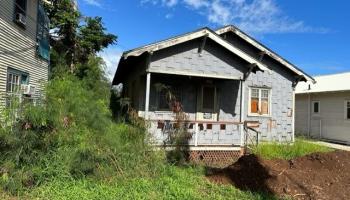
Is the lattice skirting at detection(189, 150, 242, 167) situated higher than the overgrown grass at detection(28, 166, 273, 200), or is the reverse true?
the lattice skirting at detection(189, 150, 242, 167)

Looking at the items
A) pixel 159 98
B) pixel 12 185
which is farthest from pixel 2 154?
pixel 159 98

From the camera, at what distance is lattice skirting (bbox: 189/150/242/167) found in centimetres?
1300

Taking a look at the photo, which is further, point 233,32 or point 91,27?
point 91,27

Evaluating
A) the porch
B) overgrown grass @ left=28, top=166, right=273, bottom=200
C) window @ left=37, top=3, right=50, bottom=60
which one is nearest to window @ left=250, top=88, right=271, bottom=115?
the porch

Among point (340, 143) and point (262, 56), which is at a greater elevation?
point (262, 56)

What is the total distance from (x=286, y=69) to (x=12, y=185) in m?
14.7

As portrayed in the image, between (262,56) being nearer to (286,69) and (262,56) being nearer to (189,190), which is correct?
(286,69)

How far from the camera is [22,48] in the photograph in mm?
14008

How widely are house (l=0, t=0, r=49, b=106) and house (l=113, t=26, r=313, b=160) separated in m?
3.87

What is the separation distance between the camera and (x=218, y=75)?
561 inches

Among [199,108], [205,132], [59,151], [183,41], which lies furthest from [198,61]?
[59,151]

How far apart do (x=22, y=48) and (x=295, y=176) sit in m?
10.7

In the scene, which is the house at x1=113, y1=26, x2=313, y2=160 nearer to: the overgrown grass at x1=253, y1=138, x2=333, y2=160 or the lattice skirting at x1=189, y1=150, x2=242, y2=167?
the lattice skirting at x1=189, y1=150, x2=242, y2=167

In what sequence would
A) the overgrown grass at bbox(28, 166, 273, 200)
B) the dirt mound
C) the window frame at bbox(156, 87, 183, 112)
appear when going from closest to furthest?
the overgrown grass at bbox(28, 166, 273, 200) → the dirt mound → the window frame at bbox(156, 87, 183, 112)
